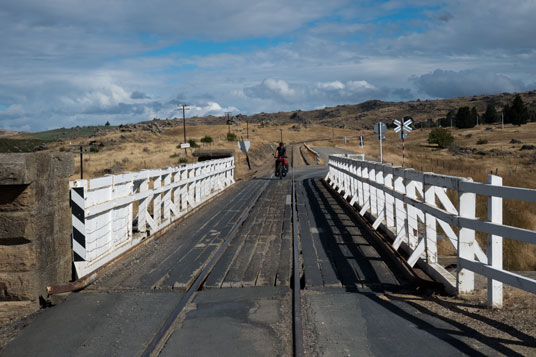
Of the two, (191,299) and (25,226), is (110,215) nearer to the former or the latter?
(25,226)

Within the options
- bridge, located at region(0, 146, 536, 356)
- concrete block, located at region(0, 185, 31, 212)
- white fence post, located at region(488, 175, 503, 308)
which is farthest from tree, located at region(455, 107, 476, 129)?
concrete block, located at region(0, 185, 31, 212)

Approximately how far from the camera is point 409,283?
6945 millimetres

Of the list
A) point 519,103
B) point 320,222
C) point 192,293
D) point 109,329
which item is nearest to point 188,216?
point 320,222

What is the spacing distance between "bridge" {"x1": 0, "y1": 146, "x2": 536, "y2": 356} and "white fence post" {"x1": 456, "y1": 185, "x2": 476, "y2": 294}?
0.04ft

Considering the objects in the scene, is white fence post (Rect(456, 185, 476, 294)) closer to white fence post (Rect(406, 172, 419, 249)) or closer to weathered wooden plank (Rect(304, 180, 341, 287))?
weathered wooden plank (Rect(304, 180, 341, 287))

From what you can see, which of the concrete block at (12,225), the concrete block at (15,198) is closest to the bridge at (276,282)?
the concrete block at (12,225)

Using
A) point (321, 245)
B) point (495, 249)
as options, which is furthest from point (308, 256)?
point (495, 249)

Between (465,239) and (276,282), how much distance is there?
2.56 metres

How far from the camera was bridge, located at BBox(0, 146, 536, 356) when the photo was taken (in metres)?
5.04

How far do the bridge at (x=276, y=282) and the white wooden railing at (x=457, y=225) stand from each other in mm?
20

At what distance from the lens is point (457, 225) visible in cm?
625

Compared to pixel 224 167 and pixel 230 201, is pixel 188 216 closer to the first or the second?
pixel 230 201

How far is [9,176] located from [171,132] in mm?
136122

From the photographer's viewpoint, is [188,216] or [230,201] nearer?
[188,216]
